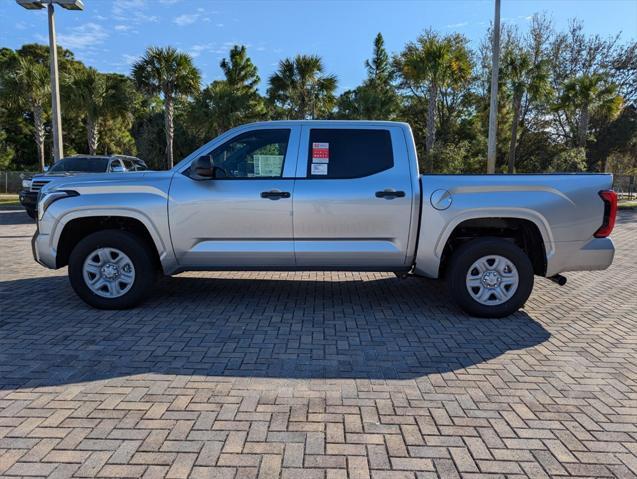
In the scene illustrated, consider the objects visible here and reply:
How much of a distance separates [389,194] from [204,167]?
1.93m

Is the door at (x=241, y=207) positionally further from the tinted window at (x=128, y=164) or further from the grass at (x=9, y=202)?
the grass at (x=9, y=202)

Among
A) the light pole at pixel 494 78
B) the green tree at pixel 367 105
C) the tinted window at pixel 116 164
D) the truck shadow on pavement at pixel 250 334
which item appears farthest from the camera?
the green tree at pixel 367 105

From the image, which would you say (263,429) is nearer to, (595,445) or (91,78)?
(595,445)

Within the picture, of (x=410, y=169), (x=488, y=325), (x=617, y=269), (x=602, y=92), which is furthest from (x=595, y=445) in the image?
(x=602, y=92)

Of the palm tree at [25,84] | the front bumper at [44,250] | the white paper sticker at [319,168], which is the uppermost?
the palm tree at [25,84]

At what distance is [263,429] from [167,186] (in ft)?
10.1

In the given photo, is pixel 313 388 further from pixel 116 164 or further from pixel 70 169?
pixel 116 164

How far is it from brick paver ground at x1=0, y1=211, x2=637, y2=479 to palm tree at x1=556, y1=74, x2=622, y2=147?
27815mm

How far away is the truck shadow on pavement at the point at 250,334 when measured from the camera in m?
3.82

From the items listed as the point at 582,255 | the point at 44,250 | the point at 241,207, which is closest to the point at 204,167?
the point at 241,207

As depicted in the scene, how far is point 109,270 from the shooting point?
5289mm

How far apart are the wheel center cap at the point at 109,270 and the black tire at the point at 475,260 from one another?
3.63m

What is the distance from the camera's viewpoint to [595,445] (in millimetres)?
2793

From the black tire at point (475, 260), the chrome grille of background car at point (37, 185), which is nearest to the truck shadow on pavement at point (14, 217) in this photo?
the chrome grille of background car at point (37, 185)
